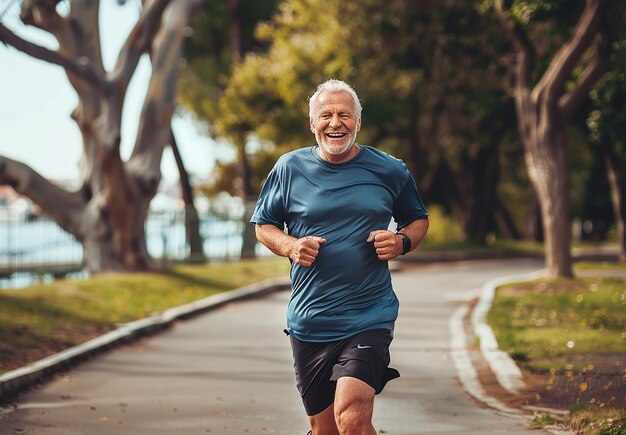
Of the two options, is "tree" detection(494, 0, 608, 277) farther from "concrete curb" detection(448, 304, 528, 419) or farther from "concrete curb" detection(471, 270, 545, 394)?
"concrete curb" detection(448, 304, 528, 419)

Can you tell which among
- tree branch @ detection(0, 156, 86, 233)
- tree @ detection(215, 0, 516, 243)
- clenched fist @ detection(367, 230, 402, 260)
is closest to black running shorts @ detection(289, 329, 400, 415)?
clenched fist @ detection(367, 230, 402, 260)

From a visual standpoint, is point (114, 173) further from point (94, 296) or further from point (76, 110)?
point (94, 296)

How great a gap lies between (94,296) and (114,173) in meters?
4.48

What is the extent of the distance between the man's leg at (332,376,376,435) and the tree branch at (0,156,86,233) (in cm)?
1696

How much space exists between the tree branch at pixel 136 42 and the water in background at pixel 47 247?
364 centimetres

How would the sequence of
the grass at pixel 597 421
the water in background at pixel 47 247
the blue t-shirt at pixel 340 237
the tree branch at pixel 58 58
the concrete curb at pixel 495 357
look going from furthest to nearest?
the water in background at pixel 47 247, the tree branch at pixel 58 58, the concrete curb at pixel 495 357, the grass at pixel 597 421, the blue t-shirt at pixel 340 237

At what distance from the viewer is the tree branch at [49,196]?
830 inches

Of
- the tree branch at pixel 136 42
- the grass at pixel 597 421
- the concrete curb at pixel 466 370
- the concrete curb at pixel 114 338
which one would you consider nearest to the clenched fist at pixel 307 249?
the grass at pixel 597 421

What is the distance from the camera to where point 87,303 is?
1620 centimetres

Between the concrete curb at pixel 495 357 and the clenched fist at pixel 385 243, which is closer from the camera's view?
the clenched fist at pixel 385 243

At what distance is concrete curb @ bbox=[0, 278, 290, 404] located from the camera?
9672 millimetres

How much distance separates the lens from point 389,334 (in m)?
5.20

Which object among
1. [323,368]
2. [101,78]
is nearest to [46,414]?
[323,368]

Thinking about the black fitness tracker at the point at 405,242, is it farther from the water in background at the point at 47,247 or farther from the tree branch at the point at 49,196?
the water in background at the point at 47,247
